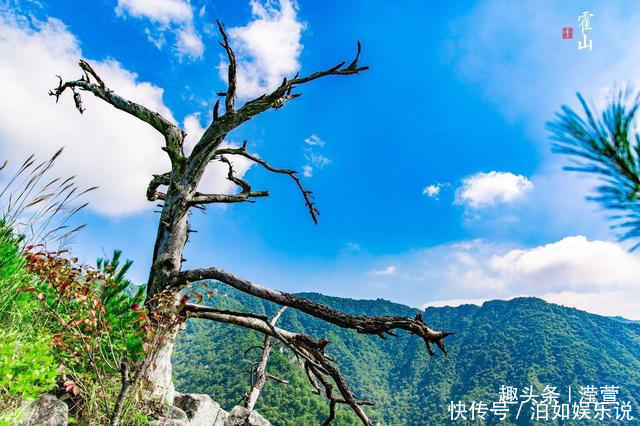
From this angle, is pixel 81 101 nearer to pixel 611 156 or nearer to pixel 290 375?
pixel 611 156

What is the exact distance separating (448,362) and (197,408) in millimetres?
117738

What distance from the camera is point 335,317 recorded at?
3.64 m

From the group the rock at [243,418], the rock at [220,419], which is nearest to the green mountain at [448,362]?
the rock at [243,418]

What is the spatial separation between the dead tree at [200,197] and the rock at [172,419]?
19 cm

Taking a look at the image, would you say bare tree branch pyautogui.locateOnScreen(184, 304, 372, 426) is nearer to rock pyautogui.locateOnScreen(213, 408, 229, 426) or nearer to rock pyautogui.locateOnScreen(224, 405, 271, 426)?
rock pyautogui.locateOnScreen(213, 408, 229, 426)

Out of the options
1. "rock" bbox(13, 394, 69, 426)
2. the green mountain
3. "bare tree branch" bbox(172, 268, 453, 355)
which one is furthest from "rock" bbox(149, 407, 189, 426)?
the green mountain

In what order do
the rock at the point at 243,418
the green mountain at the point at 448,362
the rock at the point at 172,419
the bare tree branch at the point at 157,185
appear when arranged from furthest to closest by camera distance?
the green mountain at the point at 448,362 < the rock at the point at 243,418 < the bare tree branch at the point at 157,185 < the rock at the point at 172,419

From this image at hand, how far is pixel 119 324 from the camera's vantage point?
402cm

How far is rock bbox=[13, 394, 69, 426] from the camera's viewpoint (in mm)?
2910

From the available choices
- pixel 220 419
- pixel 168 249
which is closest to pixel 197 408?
pixel 220 419

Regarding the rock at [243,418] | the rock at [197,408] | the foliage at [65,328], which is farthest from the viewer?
the rock at [243,418]

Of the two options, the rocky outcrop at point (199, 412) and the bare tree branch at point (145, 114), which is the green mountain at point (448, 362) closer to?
the rocky outcrop at point (199, 412)

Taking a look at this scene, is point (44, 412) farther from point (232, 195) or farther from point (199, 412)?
point (232, 195)

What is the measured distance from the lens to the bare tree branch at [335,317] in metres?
3.42
